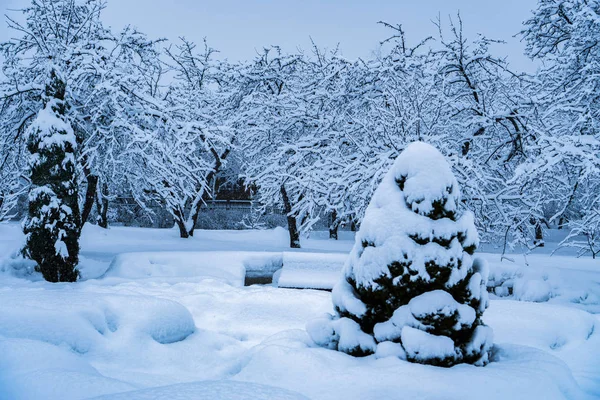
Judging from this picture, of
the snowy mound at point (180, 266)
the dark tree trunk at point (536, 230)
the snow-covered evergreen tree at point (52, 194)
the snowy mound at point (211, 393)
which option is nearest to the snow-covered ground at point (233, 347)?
the snowy mound at point (211, 393)

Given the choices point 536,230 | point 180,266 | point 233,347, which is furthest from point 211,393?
point 536,230

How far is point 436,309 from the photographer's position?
3779 millimetres

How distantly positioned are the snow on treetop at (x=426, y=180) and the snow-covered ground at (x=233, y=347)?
1.47m

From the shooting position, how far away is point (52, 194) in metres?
8.24

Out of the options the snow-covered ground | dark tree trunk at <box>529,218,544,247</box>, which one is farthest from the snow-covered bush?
dark tree trunk at <box>529,218,544,247</box>

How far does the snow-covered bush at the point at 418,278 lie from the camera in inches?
150

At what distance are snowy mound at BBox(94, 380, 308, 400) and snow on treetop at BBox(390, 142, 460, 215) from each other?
2.14 m

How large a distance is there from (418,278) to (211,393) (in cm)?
209

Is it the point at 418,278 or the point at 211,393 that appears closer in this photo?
the point at 211,393

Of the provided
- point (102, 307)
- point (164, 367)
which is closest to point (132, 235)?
point (102, 307)

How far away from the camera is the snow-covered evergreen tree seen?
8.19 meters

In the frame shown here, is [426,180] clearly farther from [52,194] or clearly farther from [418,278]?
[52,194]

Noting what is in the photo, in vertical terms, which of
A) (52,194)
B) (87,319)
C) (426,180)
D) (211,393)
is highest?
(426,180)

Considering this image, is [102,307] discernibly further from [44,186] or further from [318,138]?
[318,138]
